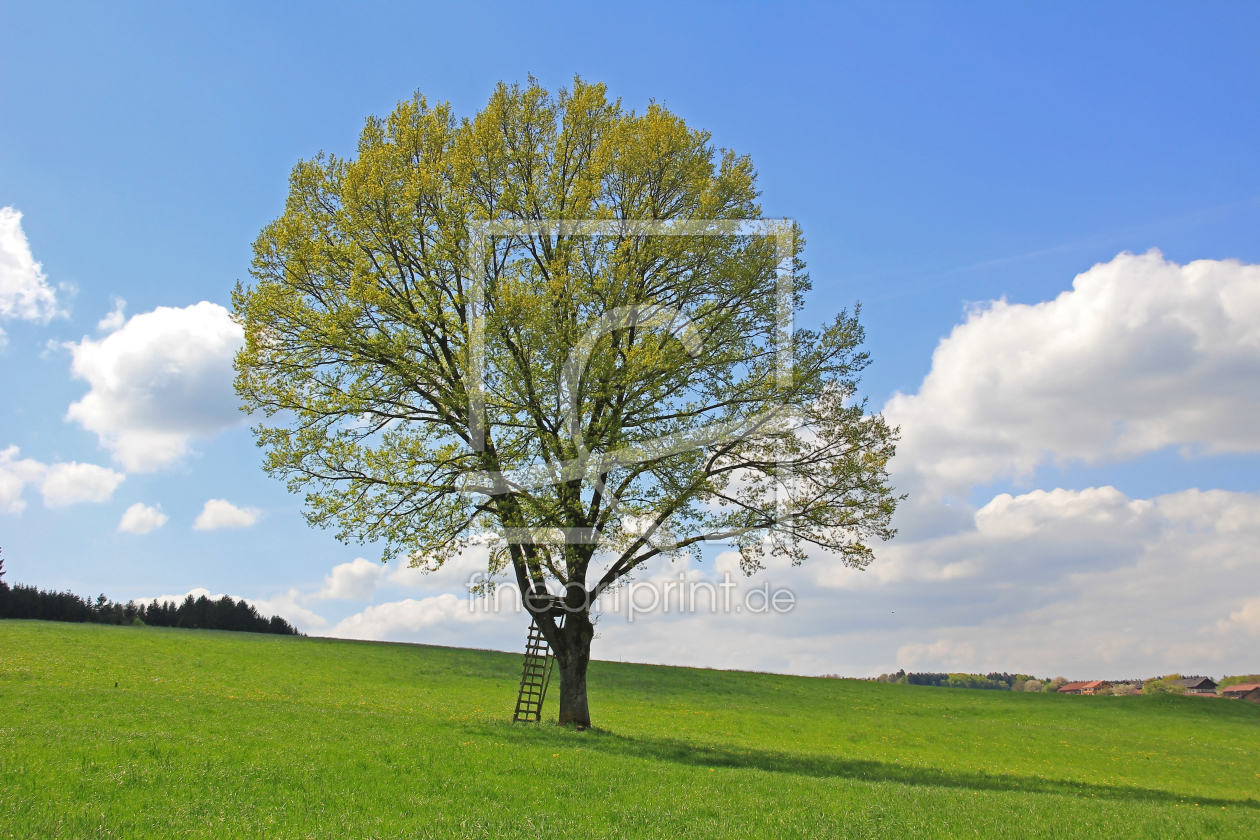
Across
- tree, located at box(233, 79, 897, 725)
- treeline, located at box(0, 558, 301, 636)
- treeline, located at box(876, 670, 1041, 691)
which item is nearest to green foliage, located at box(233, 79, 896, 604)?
tree, located at box(233, 79, 897, 725)

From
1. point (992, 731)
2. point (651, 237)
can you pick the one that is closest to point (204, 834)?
point (651, 237)

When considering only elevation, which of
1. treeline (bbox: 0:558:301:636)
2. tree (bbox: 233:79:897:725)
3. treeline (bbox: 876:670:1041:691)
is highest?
tree (bbox: 233:79:897:725)

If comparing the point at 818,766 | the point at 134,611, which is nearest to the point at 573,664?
the point at 818,766

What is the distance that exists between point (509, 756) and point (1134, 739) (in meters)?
48.0

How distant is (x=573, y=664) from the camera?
83.9 feet

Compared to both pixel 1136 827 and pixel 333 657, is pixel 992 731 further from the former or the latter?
pixel 333 657

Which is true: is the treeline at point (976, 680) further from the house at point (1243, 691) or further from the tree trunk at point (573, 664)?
the tree trunk at point (573, 664)

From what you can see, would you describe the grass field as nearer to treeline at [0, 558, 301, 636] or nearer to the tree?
the tree

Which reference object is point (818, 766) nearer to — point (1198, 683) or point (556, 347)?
point (556, 347)

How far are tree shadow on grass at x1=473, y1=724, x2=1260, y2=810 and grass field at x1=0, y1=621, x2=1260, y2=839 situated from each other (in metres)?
0.20

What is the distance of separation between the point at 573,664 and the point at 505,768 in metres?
8.89

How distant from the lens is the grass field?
41.8 feet

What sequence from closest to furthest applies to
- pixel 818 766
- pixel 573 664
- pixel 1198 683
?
pixel 818 766, pixel 573 664, pixel 1198 683

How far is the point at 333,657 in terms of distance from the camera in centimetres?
5953
